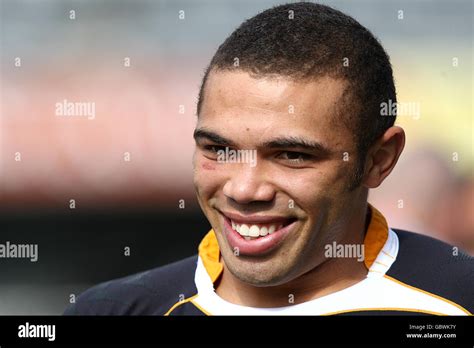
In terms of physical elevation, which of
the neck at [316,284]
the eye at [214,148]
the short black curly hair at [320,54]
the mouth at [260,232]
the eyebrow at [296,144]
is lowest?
the neck at [316,284]

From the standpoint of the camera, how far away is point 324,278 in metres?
2.30

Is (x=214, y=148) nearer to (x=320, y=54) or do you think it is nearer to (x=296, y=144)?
(x=296, y=144)

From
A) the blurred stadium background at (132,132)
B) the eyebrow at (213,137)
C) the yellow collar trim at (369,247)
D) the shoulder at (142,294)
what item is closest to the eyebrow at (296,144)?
the eyebrow at (213,137)

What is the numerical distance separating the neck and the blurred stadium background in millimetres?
3393

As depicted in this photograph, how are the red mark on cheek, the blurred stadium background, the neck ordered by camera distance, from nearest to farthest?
the red mark on cheek
the neck
the blurred stadium background

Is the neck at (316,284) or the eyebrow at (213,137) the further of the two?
the neck at (316,284)

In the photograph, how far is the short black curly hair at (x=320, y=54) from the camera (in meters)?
2.11

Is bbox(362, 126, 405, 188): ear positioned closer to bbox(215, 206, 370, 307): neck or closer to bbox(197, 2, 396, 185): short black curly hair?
bbox(197, 2, 396, 185): short black curly hair

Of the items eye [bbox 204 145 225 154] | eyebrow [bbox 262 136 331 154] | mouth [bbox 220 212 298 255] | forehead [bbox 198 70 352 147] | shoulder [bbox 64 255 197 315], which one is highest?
forehead [bbox 198 70 352 147]

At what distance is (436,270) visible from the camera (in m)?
2.32

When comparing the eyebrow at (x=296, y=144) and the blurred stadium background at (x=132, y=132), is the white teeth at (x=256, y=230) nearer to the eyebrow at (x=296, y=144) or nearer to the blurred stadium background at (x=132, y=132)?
the eyebrow at (x=296, y=144)

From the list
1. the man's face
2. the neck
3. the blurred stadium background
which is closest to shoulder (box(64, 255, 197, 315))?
the neck

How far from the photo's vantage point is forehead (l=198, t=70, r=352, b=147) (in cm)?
207
